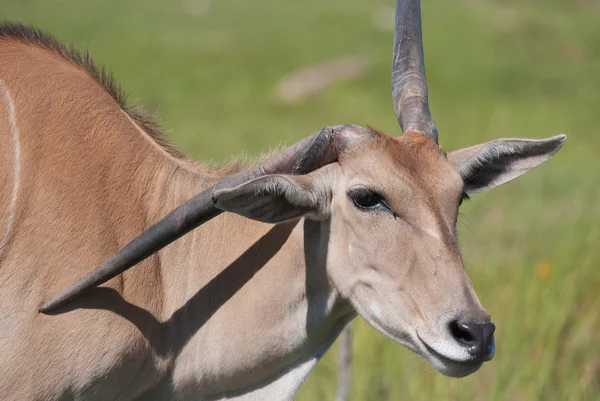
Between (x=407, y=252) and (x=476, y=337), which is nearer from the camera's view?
(x=476, y=337)

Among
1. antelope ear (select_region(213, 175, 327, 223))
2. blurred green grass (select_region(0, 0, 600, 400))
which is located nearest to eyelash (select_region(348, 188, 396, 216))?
antelope ear (select_region(213, 175, 327, 223))

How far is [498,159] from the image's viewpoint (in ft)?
15.0

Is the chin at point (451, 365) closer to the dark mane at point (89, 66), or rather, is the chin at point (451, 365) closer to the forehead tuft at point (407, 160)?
the forehead tuft at point (407, 160)

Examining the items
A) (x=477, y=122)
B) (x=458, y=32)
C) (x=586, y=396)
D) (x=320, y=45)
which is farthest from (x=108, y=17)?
(x=586, y=396)

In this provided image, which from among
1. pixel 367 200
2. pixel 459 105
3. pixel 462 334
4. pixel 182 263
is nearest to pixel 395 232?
pixel 367 200

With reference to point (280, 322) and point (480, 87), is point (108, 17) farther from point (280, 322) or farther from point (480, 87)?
point (280, 322)

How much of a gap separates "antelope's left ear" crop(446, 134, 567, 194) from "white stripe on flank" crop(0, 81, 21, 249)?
194cm

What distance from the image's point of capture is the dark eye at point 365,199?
13.4ft

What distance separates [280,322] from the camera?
14.3 feet

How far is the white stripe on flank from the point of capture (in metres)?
4.16

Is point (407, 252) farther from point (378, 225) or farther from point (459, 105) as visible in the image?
point (459, 105)

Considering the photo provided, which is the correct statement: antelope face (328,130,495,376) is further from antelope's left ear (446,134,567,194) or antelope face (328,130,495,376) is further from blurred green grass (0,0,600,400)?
blurred green grass (0,0,600,400)

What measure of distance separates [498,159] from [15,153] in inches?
87.7

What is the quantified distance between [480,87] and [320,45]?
4698 millimetres
